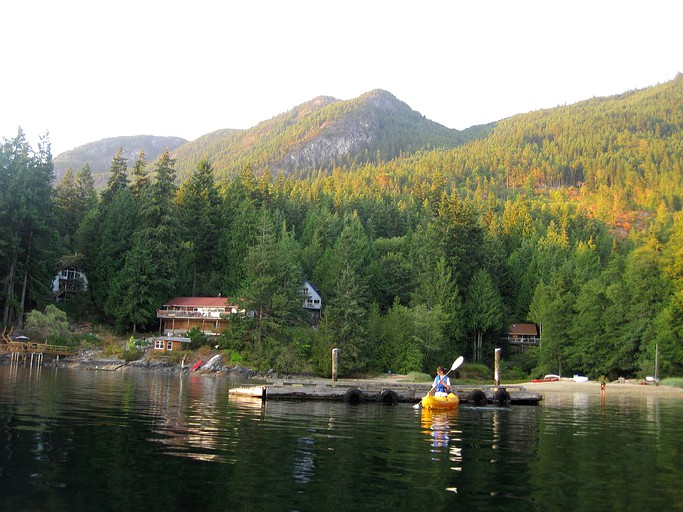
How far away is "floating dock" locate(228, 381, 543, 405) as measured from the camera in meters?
34.4

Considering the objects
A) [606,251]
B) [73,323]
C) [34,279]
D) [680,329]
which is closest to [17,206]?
[34,279]

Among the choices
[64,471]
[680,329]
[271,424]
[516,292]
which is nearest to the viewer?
[64,471]

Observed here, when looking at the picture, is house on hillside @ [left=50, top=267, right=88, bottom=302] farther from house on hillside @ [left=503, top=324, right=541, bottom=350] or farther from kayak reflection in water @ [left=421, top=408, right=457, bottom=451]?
kayak reflection in water @ [left=421, top=408, right=457, bottom=451]

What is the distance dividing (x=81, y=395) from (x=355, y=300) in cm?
3894

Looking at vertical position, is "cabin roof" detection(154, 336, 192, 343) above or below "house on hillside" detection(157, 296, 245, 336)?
below

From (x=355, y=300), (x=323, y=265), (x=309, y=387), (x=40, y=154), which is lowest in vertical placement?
(x=309, y=387)

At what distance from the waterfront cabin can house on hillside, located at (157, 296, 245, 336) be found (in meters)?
3.40

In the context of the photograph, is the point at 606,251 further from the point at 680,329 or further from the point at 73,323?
the point at 73,323

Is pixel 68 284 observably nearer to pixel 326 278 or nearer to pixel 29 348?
pixel 29 348

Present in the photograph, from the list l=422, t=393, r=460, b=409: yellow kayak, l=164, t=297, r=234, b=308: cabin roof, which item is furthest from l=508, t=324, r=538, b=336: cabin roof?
l=422, t=393, r=460, b=409: yellow kayak

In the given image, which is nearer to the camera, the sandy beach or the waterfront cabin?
the sandy beach

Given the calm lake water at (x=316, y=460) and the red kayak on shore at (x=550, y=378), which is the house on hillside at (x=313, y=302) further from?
the calm lake water at (x=316, y=460)

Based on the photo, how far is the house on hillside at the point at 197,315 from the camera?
240ft

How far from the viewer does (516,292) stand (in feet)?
308
